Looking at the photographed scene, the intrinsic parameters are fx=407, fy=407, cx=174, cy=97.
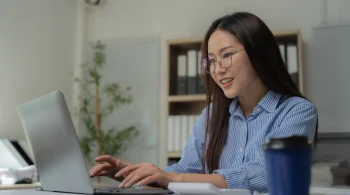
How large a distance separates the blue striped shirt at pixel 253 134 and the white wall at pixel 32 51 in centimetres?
182

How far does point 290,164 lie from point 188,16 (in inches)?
115

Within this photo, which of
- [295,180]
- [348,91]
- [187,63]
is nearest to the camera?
[295,180]

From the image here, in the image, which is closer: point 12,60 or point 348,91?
point 348,91

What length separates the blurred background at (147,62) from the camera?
267cm

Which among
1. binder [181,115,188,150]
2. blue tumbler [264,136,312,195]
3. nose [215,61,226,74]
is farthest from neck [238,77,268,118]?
binder [181,115,188,150]

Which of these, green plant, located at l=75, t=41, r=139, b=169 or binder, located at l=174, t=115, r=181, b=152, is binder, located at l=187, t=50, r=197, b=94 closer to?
binder, located at l=174, t=115, r=181, b=152

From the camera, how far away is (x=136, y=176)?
3.09 feet

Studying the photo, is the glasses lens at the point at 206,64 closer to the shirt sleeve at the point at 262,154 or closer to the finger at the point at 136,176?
the shirt sleeve at the point at 262,154

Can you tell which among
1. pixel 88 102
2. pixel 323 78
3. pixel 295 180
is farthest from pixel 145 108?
pixel 295 180

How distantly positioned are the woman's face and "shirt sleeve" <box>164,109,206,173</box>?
0.85 ft

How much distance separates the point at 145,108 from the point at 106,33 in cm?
81

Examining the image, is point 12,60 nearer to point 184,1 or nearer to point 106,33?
point 106,33

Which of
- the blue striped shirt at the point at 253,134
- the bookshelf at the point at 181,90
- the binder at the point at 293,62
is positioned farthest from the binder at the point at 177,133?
the blue striped shirt at the point at 253,134

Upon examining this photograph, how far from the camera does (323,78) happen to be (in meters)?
2.78
